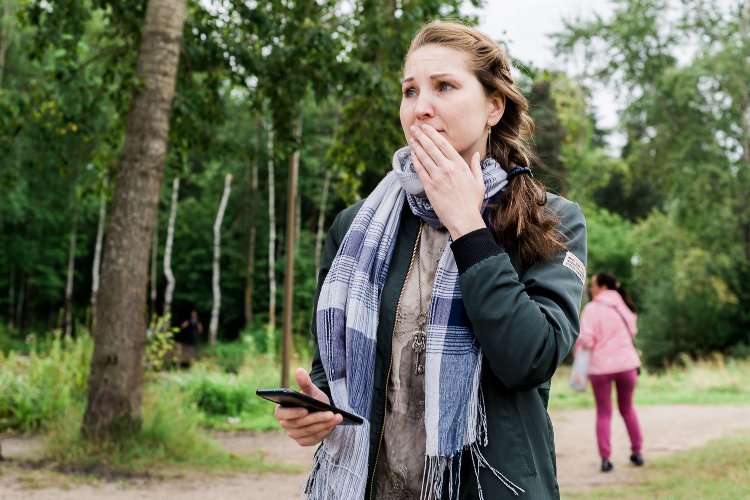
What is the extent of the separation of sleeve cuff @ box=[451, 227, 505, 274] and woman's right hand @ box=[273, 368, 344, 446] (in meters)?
0.46

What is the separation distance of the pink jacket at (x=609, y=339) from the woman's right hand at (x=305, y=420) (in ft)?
22.8

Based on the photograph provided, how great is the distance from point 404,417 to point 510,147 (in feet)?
2.59

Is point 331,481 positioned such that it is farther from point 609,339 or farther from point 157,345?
point 157,345

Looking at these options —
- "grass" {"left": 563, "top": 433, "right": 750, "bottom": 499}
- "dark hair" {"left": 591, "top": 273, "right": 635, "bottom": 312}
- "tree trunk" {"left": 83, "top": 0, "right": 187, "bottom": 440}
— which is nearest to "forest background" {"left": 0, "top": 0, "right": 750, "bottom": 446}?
"tree trunk" {"left": 83, "top": 0, "right": 187, "bottom": 440}

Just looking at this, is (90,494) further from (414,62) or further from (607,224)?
(607,224)

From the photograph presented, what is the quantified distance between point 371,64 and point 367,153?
1140 millimetres

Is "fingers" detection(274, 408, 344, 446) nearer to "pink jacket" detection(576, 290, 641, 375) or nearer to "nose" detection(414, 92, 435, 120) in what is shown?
"nose" detection(414, 92, 435, 120)

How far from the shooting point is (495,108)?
2250 mm

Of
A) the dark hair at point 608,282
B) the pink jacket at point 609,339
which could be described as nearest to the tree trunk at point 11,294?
the dark hair at point 608,282

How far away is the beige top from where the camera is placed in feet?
6.69

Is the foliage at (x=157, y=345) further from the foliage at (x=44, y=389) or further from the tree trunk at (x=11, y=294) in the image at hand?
the tree trunk at (x=11, y=294)

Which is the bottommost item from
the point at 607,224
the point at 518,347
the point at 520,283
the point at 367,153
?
the point at 518,347

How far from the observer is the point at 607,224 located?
49.2 m

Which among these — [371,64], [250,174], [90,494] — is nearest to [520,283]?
[90,494]
